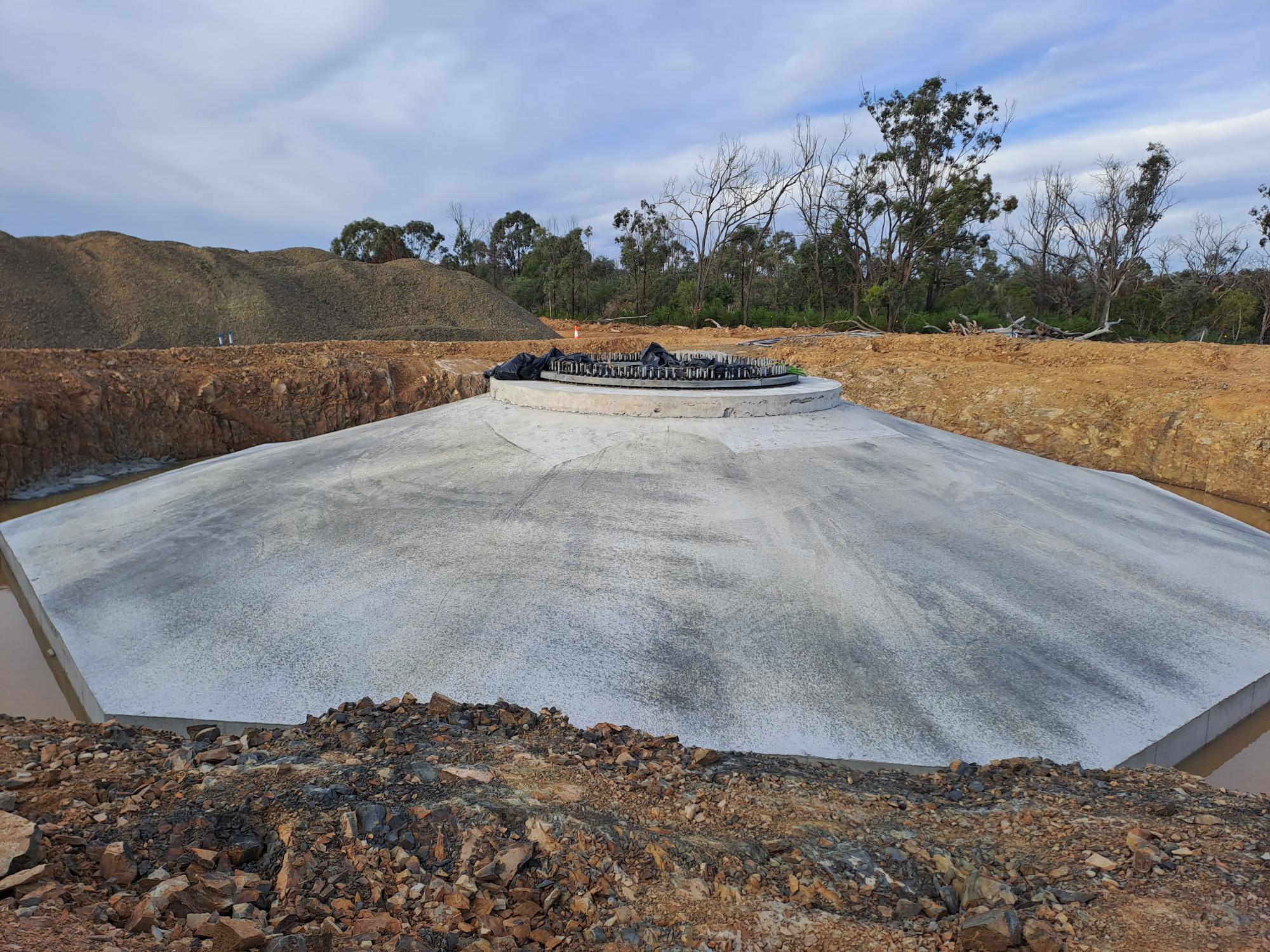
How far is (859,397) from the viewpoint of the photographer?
1880 cm

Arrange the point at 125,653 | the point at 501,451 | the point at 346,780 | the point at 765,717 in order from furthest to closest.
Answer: the point at 501,451 < the point at 125,653 < the point at 765,717 < the point at 346,780

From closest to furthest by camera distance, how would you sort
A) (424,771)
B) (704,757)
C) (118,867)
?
(118,867), (424,771), (704,757)

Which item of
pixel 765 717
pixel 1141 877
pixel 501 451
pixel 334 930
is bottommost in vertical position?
pixel 765 717

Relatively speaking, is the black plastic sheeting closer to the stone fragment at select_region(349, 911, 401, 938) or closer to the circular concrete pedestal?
the circular concrete pedestal

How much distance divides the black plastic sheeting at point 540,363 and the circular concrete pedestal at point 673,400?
68cm

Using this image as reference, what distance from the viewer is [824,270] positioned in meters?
40.0

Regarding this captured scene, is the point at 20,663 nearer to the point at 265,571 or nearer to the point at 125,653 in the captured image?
the point at 125,653

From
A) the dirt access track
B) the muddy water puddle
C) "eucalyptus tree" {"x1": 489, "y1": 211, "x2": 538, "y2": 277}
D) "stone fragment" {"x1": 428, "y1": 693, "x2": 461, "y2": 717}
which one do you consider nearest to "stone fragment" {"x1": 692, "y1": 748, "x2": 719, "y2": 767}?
"stone fragment" {"x1": 428, "y1": 693, "x2": 461, "y2": 717}

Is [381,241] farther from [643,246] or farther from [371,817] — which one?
[371,817]

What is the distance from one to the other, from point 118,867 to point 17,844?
305mm

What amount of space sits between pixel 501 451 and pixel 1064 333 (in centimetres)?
2393

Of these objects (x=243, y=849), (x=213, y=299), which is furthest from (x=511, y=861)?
(x=213, y=299)

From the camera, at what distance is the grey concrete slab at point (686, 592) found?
15.7 ft

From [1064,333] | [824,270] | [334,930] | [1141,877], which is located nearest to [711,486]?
[1141,877]
